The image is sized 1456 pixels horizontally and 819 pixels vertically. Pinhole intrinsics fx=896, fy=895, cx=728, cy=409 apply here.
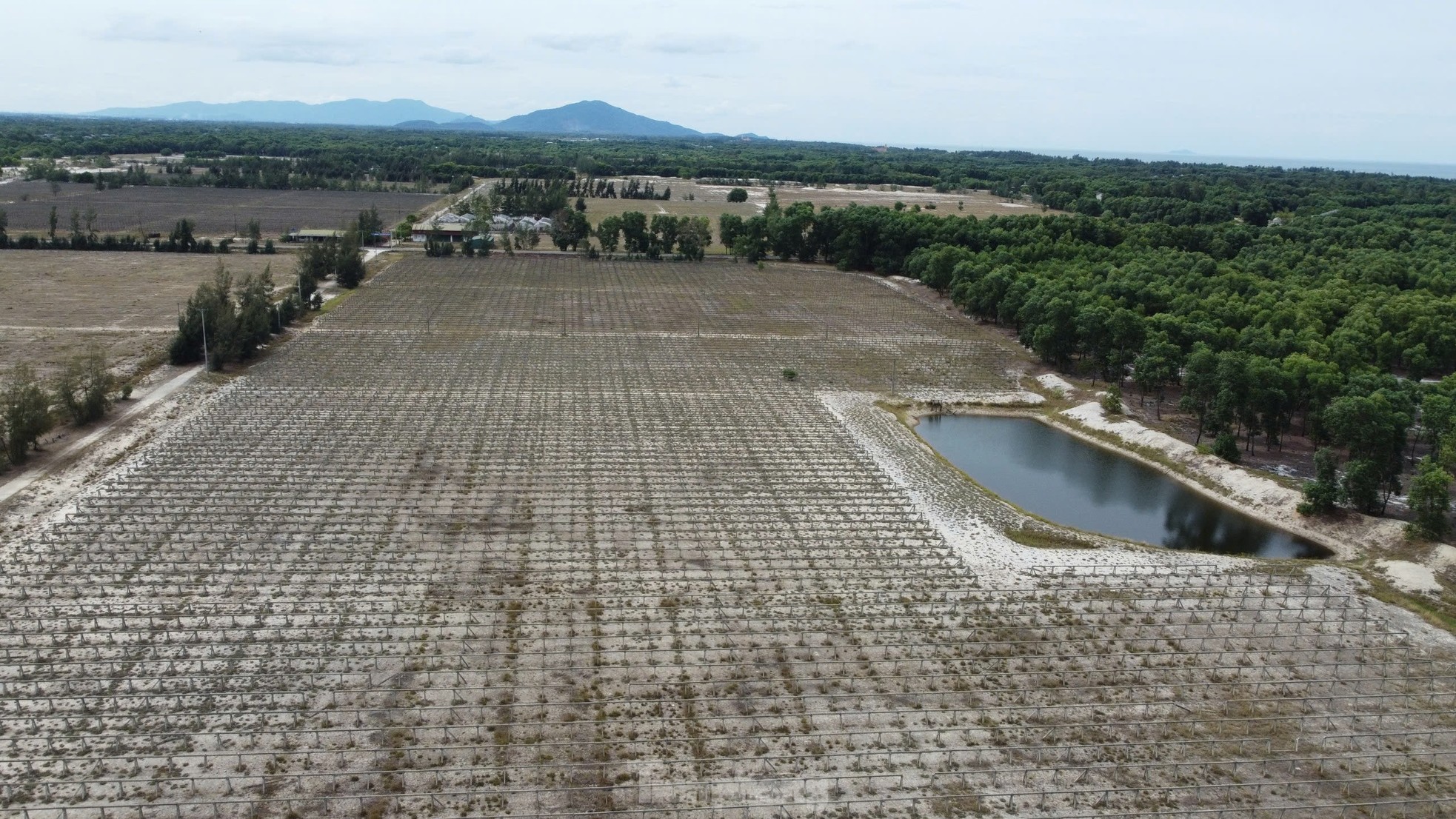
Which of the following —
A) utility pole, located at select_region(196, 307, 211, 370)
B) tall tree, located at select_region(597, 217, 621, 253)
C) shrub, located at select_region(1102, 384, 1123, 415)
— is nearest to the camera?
shrub, located at select_region(1102, 384, 1123, 415)

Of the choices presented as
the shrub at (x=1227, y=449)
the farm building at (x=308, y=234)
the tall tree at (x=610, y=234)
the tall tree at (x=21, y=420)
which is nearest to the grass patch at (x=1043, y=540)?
the shrub at (x=1227, y=449)

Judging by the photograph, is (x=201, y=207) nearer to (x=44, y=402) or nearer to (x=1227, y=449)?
(x=44, y=402)

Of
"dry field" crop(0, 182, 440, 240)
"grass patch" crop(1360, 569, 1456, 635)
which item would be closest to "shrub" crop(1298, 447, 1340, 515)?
"grass patch" crop(1360, 569, 1456, 635)

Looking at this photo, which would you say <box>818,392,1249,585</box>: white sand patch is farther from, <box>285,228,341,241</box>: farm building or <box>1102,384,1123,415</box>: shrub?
<box>285,228,341,241</box>: farm building

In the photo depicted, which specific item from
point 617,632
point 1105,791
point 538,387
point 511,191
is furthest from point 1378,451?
point 511,191

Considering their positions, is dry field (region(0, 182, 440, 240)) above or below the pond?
above

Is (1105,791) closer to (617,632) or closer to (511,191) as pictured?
(617,632)

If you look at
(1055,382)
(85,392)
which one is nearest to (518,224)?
(85,392)
